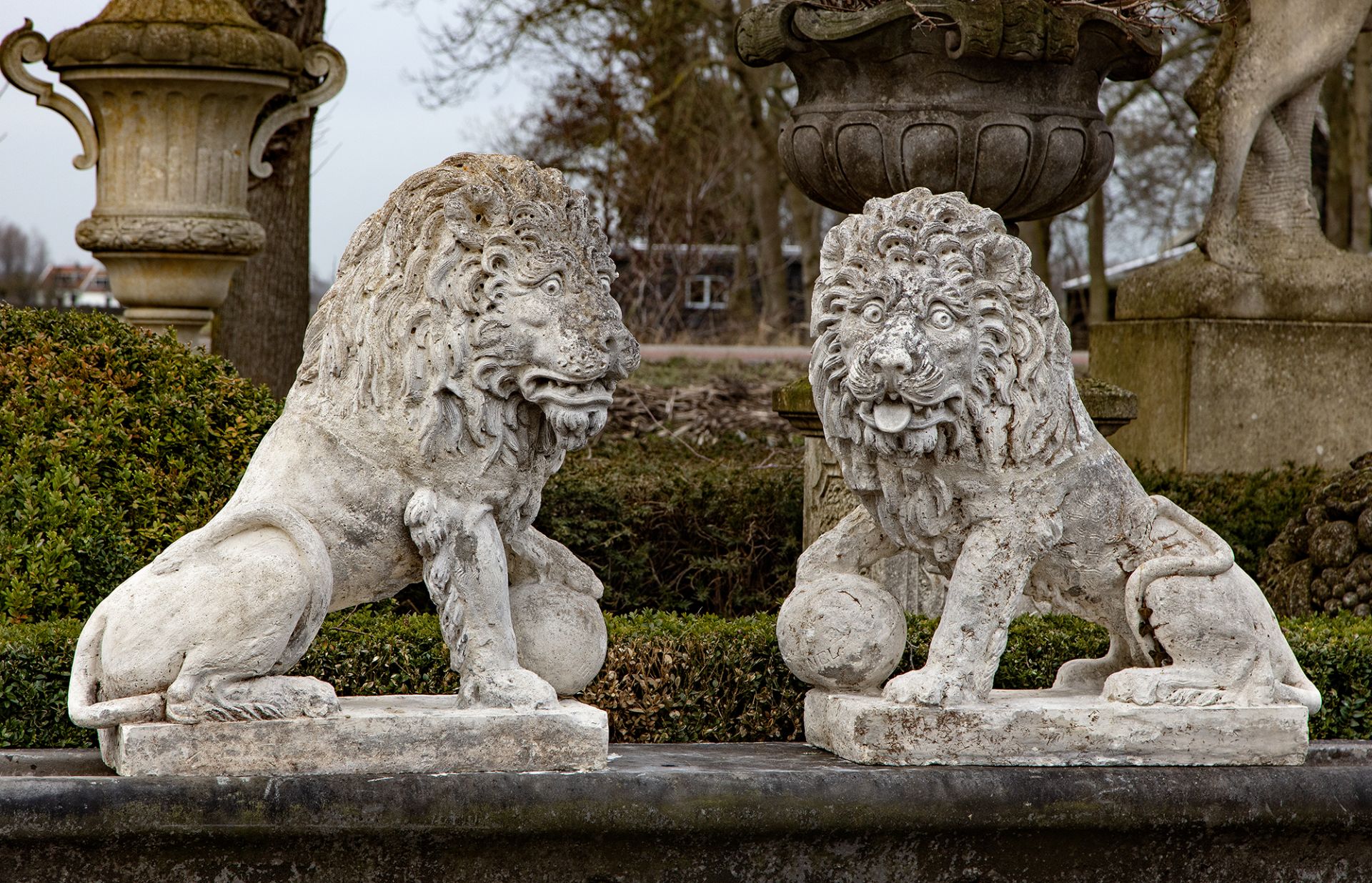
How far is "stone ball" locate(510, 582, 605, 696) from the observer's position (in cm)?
347

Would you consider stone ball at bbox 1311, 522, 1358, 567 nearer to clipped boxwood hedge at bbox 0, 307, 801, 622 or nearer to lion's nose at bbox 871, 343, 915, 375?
clipped boxwood hedge at bbox 0, 307, 801, 622

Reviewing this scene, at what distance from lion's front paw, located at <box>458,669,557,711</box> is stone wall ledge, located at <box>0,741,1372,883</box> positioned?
0.51ft

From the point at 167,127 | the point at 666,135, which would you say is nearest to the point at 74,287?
the point at 666,135

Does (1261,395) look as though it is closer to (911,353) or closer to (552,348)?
(911,353)

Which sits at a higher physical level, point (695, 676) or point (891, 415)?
point (891, 415)

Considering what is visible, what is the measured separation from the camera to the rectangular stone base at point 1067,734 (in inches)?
133

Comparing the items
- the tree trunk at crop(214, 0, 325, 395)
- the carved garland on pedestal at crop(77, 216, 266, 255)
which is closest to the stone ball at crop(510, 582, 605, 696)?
the carved garland on pedestal at crop(77, 216, 266, 255)

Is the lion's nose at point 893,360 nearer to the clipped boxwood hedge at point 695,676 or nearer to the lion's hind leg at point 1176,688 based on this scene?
the lion's hind leg at point 1176,688

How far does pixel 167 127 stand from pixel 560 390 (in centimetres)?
466

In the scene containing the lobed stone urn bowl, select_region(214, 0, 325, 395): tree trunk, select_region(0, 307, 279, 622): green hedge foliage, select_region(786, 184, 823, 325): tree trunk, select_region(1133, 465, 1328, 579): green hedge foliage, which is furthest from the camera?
select_region(786, 184, 823, 325): tree trunk

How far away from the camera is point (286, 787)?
10.3ft

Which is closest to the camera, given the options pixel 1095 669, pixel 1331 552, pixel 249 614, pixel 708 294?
pixel 249 614

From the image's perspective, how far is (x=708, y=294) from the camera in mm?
19094

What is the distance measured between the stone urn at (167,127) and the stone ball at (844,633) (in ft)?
14.8
